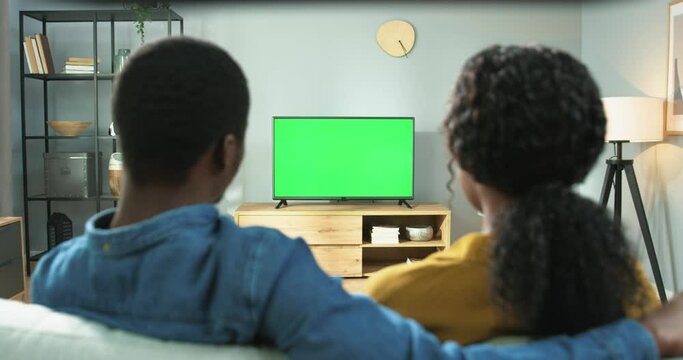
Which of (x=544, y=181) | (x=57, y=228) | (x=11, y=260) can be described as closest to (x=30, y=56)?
(x=57, y=228)

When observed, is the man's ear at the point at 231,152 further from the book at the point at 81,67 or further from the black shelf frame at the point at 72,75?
the book at the point at 81,67

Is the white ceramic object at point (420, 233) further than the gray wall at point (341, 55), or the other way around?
the gray wall at point (341, 55)

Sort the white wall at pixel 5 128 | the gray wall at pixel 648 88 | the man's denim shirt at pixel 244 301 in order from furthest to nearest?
1. the white wall at pixel 5 128
2. the gray wall at pixel 648 88
3. the man's denim shirt at pixel 244 301

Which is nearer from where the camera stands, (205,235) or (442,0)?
(205,235)

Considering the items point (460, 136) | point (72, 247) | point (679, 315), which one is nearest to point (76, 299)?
point (72, 247)

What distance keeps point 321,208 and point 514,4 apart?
219 centimetres

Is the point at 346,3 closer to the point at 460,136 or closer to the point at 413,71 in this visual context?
the point at 413,71

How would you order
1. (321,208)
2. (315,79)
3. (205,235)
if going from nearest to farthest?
(205,235) < (321,208) < (315,79)

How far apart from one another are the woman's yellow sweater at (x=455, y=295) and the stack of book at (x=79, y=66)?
4000 mm

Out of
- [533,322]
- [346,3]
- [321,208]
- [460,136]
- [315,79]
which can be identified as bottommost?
[321,208]

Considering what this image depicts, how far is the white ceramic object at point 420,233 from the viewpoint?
13.6 feet

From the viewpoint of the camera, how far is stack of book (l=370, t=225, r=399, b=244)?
410 centimetres

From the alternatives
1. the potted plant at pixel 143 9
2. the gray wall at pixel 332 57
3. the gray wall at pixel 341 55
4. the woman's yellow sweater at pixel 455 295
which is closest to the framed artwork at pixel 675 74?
the gray wall at pixel 332 57

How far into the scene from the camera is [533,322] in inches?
25.7
